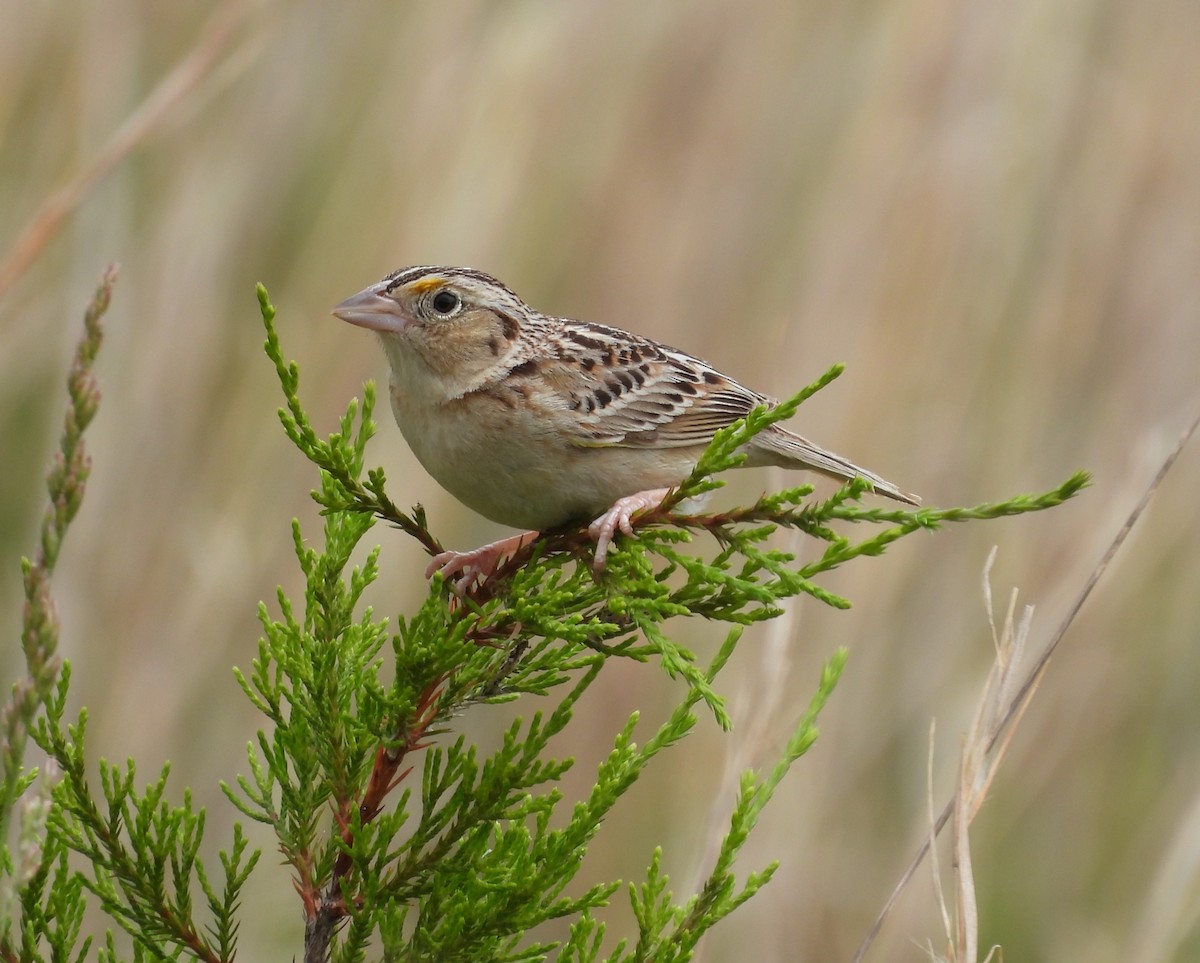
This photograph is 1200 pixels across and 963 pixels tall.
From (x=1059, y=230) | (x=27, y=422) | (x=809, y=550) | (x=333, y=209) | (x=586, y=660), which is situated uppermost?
(x=1059, y=230)

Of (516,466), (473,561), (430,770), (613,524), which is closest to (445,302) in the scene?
(516,466)

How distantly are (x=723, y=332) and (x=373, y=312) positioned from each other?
1732 mm

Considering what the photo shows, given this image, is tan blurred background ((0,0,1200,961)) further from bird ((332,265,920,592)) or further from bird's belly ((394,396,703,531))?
bird's belly ((394,396,703,531))

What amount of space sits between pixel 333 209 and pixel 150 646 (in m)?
1.25

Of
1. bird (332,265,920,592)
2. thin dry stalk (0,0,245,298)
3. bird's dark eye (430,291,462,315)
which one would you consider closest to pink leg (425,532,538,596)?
bird (332,265,920,592)

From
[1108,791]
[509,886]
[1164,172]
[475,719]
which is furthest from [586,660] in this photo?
[1164,172]

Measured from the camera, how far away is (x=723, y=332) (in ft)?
13.9

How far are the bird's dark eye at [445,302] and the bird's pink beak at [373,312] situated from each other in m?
0.07

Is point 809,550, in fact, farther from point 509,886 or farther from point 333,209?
point 509,886

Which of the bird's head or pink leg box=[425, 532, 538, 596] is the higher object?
the bird's head

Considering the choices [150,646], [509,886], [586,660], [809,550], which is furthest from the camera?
[809,550]

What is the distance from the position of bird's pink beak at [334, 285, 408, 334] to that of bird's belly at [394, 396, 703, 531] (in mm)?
191

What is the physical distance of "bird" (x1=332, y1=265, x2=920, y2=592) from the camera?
8.32 ft

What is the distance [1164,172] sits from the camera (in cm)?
402
